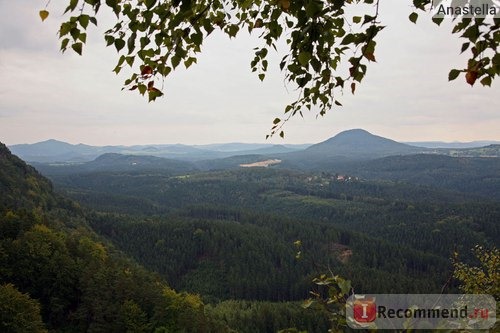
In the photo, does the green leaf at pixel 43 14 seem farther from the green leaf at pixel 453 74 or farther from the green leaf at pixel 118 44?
the green leaf at pixel 453 74

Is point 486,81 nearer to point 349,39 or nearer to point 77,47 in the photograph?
point 349,39

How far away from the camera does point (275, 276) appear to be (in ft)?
464

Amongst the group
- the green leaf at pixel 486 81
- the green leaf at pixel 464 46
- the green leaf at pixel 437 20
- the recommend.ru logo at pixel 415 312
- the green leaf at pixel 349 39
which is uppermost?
the green leaf at pixel 437 20

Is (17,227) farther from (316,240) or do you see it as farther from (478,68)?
(316,240)

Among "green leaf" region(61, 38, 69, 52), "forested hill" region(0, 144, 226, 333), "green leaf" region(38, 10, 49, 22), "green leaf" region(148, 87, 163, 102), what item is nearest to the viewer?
"green leaf" region(38, 10, 49, 22)

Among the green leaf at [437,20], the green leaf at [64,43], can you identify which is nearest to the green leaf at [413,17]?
the green leaf at [437,20]

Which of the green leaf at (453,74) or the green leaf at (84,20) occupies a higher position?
the green leaf at (84,20)

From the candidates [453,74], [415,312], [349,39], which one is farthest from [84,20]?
[415,312]

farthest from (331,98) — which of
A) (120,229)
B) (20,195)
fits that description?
(120,229)

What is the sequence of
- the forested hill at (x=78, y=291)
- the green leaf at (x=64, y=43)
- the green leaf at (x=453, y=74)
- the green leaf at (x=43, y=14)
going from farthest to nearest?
the forested hill at (x=78, y=291) < the green leaf at (x=64, y=43) < the green leaf at (x=43, y=14) < the green leaf at (x=453, y=74)

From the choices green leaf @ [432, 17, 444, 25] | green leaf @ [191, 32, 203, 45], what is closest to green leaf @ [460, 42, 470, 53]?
green leaf @ [432, 17, 444, 25]

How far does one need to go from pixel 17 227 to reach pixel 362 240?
158 metres

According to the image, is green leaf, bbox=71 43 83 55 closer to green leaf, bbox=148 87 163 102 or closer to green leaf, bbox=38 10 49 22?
green leaf, bbox=38 10 49 22

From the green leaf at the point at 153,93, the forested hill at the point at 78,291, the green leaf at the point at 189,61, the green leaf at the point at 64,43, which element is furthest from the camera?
the forested hill at the point at 78,291
